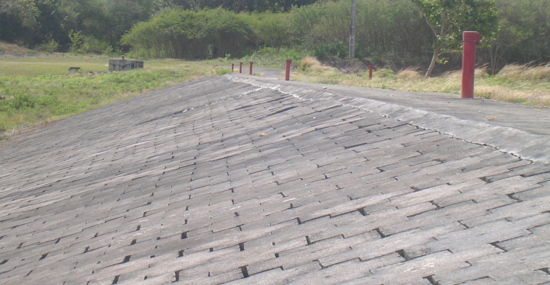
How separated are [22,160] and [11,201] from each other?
419 centimetres

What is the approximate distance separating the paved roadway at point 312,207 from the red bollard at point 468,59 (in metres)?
0.45

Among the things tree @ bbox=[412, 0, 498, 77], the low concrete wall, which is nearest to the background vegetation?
tree @ bbox=[412, 0, 498, 77]

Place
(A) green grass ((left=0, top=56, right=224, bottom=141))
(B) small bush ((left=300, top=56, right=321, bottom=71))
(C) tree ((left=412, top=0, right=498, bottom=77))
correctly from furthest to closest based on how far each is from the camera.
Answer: (B) small bush ((left=300, top=56, right=321, bottom=71)), (C) tree ((left=412, top=0, right=498, bottom=77)), (A) green grass ((left=0, top=56, right=224, bottom=141))

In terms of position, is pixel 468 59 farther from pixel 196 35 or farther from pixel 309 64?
pixel 196 35

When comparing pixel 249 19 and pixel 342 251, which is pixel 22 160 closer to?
pixel 342 251

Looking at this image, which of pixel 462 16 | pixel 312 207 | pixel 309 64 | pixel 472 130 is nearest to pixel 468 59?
pixel 472 130

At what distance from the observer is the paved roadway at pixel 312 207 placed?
2.74m

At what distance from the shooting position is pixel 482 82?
15.0 meters

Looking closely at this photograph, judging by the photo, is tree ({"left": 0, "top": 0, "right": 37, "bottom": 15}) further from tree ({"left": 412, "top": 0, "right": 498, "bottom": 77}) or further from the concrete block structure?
tree ({"left": 412, "top": 0, "right": 498, "bottom": 77})

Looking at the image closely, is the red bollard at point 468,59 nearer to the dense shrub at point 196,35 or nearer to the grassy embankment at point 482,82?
the grassy embankment at point 482,82

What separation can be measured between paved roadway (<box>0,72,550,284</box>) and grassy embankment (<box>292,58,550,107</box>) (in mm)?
2063

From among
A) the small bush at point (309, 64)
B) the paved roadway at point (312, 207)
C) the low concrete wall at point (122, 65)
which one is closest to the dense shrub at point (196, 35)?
the low concrete wall at point (122, 65)

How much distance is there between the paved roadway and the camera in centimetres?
274

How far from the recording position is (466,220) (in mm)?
2938
